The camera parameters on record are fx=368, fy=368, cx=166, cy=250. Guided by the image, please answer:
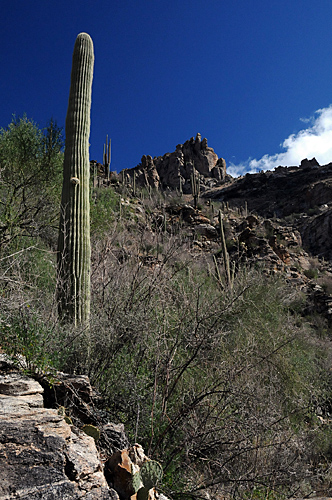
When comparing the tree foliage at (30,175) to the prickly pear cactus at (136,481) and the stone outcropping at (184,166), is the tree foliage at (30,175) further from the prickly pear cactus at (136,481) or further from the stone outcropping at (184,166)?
the stone outcropping at (184,166)

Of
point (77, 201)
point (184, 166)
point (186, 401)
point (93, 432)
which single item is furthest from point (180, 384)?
point (184, 166)

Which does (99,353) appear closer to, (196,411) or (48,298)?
(196,411)

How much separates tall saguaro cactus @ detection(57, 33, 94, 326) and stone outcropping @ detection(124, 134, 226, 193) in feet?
132

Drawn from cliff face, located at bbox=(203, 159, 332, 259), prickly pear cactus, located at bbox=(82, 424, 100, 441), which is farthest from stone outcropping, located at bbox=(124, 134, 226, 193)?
prickly pear cactus, located at bbox=(82, 424, 100, 441)

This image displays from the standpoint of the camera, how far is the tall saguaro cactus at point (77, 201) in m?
5.16

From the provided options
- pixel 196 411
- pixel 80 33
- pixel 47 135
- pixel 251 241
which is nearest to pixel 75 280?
pixel 196 411

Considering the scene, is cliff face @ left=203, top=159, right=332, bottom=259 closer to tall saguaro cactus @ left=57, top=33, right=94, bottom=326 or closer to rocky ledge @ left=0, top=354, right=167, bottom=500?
tall saguaro cactus @ left=57, top=33, right=94, bottom=326

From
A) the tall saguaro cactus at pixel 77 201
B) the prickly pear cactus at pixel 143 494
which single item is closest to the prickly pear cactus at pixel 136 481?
the prickly pear cactus at pixel 143 494

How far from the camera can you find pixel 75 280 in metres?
5.21

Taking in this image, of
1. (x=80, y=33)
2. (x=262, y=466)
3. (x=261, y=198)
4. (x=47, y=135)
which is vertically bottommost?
(x=262, y=466)

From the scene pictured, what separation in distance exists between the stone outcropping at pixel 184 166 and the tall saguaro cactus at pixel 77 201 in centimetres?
4032

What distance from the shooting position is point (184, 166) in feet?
166

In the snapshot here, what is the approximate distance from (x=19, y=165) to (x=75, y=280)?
19.9ft

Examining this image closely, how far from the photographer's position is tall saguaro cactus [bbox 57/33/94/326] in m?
5.16
